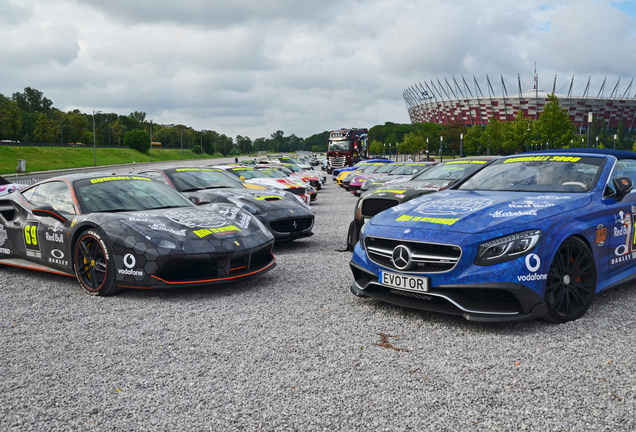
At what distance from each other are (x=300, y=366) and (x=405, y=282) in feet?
3.74

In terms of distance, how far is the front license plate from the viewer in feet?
12.2

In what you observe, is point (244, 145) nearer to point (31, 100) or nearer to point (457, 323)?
point (31, 100)

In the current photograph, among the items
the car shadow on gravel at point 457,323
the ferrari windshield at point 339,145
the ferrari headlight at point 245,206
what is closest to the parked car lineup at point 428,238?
the car shadow on gravel at point 457,323

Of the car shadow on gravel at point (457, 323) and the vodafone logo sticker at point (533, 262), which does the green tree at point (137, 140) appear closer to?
the car shadow on gravel at point (457, 323)

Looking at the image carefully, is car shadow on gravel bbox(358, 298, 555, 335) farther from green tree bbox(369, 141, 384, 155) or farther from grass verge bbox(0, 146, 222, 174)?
green tree bbox(369, 141, 384, 155)

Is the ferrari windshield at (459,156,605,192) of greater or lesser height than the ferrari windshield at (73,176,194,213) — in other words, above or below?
above

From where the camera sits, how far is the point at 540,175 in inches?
186

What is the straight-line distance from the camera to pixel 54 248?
516 cm

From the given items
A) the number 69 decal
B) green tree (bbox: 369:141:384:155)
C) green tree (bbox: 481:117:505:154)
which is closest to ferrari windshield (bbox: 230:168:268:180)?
the number 69 decal

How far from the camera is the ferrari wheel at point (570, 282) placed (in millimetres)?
3691

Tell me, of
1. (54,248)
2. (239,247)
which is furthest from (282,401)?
(54,248)

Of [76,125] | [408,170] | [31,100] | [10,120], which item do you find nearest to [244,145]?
[31,100]

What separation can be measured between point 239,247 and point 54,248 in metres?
2.00

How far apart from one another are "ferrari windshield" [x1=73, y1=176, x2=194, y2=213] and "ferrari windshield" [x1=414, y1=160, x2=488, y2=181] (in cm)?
475
